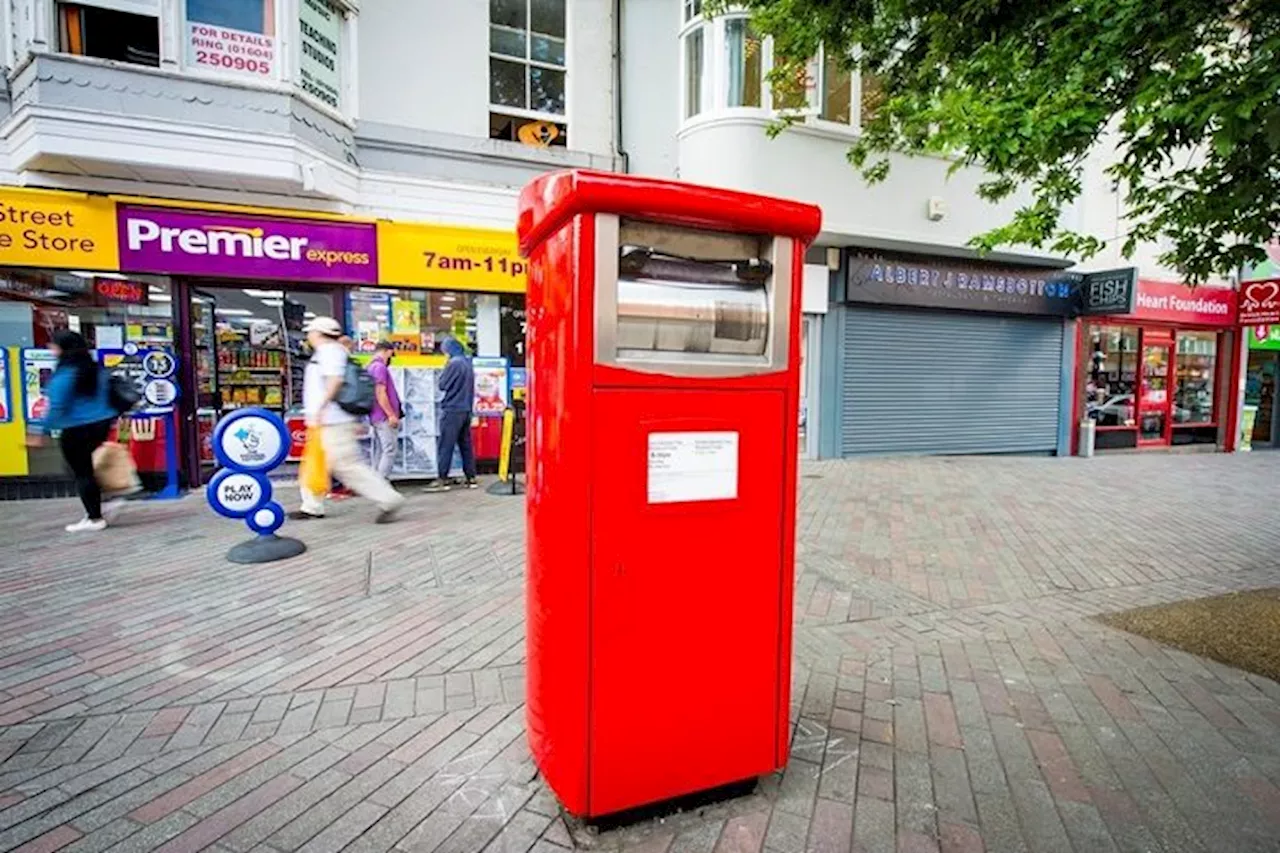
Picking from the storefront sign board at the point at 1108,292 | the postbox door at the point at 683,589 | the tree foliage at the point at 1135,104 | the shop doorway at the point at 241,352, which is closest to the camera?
the postbox door at the point at 683,589

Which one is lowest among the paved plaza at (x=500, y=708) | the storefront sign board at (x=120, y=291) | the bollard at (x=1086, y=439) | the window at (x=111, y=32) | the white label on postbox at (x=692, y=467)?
the paved plaza at (x=500, y=708)

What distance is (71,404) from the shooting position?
5.74 meters

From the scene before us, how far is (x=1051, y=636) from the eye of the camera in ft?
12.9

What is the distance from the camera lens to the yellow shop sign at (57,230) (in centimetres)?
714

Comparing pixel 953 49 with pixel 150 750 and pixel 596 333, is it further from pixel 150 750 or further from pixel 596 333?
pixel 150 750

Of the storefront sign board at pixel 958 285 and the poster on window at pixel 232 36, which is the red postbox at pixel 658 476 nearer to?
the poster on window at pixel 232 36

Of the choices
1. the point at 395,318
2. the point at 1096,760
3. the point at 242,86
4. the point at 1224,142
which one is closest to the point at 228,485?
the point at 395,318

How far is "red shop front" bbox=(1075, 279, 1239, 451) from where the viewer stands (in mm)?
13445

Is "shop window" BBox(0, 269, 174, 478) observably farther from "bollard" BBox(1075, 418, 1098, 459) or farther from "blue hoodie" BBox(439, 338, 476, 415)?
"bollard" BBox(1075, 418, 1098, 459)

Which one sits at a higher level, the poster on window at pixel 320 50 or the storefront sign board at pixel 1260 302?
the poster on window at pixel 320 50

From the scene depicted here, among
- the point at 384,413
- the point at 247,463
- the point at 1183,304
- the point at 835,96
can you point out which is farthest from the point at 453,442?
the point at 1183,304

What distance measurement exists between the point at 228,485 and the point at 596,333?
4504 mm

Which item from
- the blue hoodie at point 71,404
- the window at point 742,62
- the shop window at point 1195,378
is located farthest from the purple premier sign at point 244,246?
the shop window at point 1195,378

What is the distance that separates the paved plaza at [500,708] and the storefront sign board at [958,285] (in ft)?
20.5
